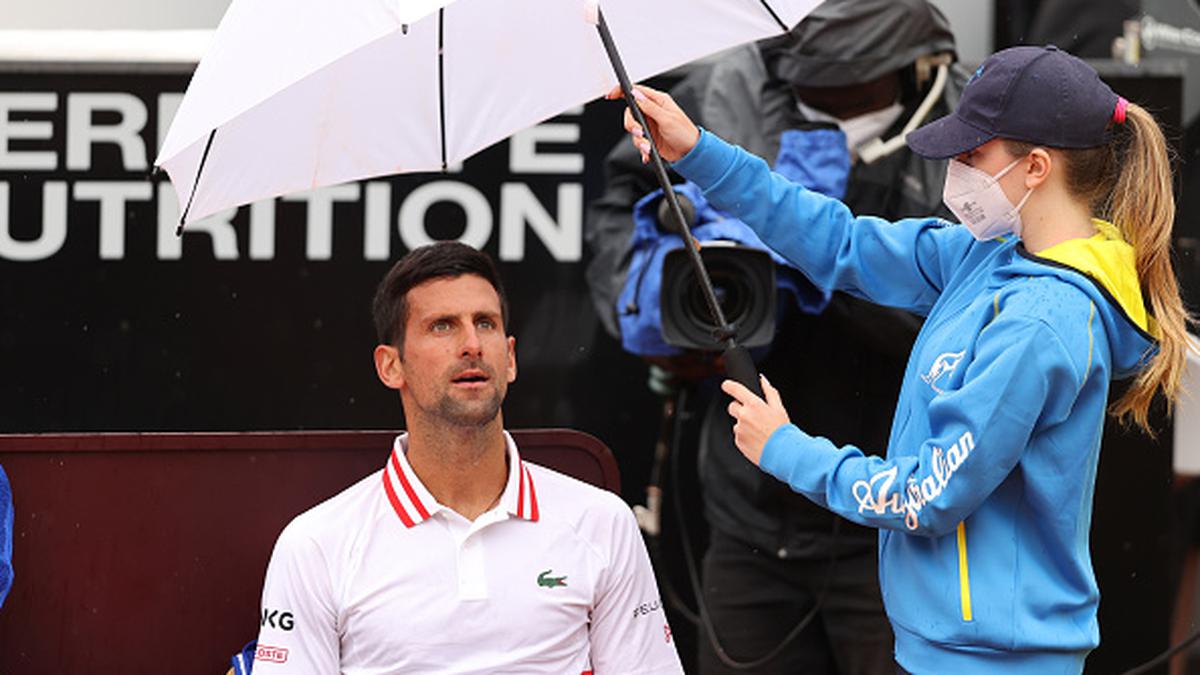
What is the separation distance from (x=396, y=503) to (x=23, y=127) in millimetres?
1771

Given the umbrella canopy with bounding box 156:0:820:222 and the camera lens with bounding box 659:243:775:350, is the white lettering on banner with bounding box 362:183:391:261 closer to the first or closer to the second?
the camera lens with bounding box 659:243:775:350

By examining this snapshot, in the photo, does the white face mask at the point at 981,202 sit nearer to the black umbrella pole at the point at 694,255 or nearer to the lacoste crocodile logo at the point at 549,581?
the black umbrella pole at the point at 694,255

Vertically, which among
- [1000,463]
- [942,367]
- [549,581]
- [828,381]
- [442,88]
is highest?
[442,88]

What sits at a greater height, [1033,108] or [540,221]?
[1033,108]

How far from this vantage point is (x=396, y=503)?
2.81 metres

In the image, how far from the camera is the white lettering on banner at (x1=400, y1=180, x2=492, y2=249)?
4133mm

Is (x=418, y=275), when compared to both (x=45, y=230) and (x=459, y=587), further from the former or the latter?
(x=45, y=230)

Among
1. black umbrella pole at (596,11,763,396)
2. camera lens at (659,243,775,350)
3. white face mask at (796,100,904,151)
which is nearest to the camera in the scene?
black umbrella pole at (596,11,763,396)

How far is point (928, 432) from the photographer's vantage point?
2457mm

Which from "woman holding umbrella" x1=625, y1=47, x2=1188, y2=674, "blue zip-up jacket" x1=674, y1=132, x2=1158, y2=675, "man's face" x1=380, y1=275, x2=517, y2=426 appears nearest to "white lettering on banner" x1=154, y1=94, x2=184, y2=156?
"man's face" x1=380, y1=275, x2=517, y2=426

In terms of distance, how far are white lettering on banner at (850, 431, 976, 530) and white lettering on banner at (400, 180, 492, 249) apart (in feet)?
6.23

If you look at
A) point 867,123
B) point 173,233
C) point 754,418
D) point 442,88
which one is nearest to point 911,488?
point 754,418

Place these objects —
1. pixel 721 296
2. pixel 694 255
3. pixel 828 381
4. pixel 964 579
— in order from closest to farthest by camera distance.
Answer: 1. pixel 964 579
2. pixel 694 255
3. pixel 721 296
4. pixel 828 381

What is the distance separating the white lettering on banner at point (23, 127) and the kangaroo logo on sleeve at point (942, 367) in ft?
7.92
